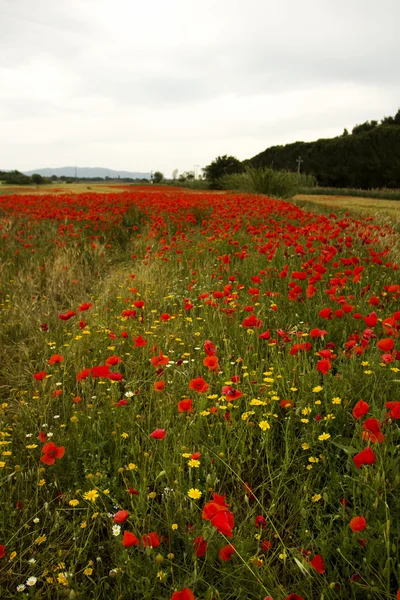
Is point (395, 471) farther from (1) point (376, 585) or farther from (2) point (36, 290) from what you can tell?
(2) point (36, 290)

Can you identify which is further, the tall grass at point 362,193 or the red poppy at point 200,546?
the tall grass at point 362,193

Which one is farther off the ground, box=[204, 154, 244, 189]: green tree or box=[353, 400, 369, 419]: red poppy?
box=[204, 154, 244, 189]: green tree

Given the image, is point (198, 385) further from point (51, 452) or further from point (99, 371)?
point (51, 452)

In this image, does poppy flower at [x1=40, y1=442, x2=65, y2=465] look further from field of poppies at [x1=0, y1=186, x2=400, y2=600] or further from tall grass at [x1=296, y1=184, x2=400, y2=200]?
tall grass at [x1=296, y1=184, x2=400, y2=200]

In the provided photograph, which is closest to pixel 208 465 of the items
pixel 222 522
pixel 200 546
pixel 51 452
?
pixel 200 546

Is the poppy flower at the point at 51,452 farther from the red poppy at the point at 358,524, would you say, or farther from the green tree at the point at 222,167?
the green tree at the point at 222,167

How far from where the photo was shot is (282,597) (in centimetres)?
141

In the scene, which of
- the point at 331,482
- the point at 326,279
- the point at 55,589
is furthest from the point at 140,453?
the point at 326,279

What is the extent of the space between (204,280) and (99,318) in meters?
1.60

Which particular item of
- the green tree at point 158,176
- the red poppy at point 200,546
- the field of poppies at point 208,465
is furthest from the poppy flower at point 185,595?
the green tree at point 158,176

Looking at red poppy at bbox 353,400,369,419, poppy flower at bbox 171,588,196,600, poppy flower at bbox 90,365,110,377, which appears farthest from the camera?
poppy flower at bbox 90,365,110,377

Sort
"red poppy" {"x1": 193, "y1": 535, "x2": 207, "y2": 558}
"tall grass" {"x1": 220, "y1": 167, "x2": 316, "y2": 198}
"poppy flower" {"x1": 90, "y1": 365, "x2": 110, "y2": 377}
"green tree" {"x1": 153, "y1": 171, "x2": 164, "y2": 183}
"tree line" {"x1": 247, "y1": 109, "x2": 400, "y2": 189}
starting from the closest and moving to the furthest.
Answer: "red poppy" {"x1": 193, "y1": 535, "x2": 207, "y2": 558} < "poppy flower" {"x1": 90, "y1": 365, "x2": 110, "y2": 377} < "tall grass" {"x1": 220, "y1": 167, "x2": 316, "y2": 198} < "tree line" {"x1": 247, "y1": 109, "x2": 400, "y2": 189} < "green tree" {"x1": 153, "y1": 171, "x2": 164, "y2": 183}

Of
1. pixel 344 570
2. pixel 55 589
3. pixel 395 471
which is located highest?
pixel 395 471

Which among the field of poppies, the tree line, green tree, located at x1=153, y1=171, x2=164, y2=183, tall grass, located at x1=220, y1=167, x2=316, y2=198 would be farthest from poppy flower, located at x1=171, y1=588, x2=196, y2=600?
green tree, located at x1=153, y1=171, x2=164, y2=183
